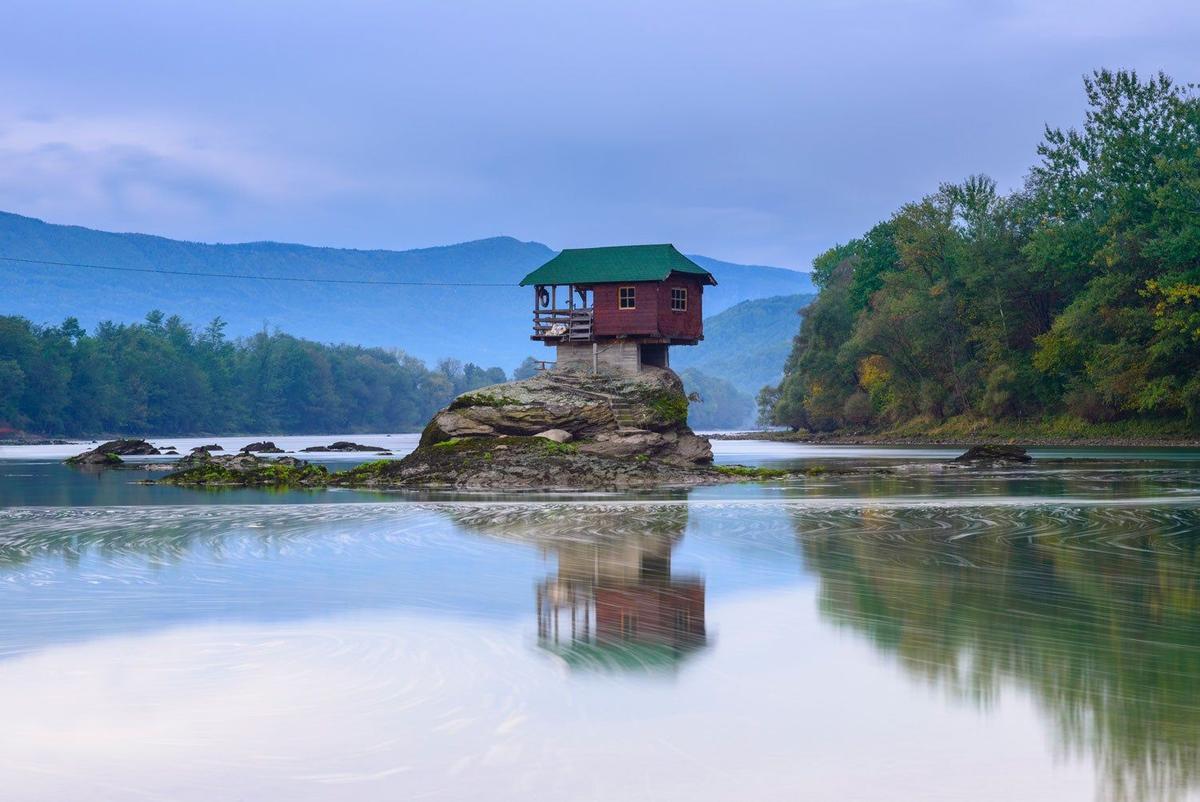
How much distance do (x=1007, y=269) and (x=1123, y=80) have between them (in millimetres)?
→ 15810

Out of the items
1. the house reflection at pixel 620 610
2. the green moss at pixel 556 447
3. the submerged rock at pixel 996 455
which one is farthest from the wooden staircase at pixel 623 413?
the house reflection at pixel 620 610

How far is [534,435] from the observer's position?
4269 centimetres

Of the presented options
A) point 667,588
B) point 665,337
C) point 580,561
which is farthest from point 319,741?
point 665,337

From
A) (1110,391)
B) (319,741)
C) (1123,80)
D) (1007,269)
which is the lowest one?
(319,741)

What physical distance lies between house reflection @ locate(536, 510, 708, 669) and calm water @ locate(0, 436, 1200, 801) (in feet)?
0.20

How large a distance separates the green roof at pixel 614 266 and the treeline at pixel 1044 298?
25209 mm

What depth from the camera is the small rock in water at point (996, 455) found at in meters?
49.7

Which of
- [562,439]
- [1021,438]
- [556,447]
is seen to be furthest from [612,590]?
[1021,438]

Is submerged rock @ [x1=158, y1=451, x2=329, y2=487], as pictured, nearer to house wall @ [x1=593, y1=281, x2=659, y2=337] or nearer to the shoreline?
house wall @ [x1=593, y1=281, x2=659, y2=337]

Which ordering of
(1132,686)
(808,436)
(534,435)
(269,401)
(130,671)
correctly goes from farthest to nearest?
(269,401) < (808,436) < (534,435) < (130,671) < (1132,686)

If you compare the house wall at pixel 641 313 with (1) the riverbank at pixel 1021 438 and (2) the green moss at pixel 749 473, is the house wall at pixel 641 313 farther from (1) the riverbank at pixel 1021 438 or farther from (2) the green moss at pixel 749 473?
(1) the riverbank at pixel 1021 438

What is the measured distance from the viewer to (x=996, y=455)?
50219mm

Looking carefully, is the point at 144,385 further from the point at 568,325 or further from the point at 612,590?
the point at 612,590

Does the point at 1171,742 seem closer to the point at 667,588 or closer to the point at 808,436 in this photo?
the point at 667,588
